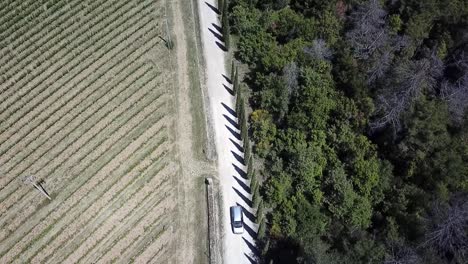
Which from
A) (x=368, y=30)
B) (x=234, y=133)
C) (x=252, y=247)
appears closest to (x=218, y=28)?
(x=234, y=133)

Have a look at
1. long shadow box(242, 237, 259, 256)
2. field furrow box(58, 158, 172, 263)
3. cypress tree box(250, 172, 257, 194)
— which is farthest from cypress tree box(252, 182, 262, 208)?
field furrow box(58, 158, 172, 263)

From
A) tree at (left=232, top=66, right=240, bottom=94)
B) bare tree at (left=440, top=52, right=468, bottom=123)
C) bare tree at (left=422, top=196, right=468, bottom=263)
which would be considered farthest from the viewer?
tree at (left=232, top=66, right=240, bottom=94)

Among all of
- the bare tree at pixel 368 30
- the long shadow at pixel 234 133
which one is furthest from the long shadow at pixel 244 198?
the bare tree at pixel 368 30

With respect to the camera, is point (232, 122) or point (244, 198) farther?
point (232, 122)

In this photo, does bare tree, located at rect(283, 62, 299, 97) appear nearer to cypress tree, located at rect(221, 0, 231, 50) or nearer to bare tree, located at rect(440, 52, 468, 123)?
cypress tree, located at rect(221, 0, 231, 50)

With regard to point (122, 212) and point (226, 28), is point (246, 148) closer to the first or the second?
point (122, 212)
